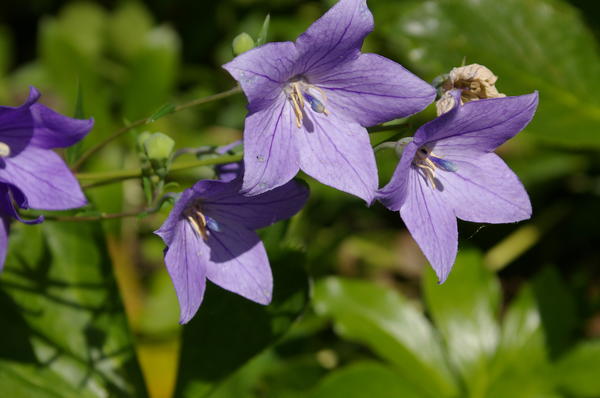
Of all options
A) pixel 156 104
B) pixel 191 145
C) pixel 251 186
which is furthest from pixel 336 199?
pixel 251 186

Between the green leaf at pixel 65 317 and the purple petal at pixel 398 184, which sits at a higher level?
the purple petal at pixel 398 184

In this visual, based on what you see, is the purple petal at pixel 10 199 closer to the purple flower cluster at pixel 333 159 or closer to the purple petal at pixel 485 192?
the purple flower cluster at pixel 333 159

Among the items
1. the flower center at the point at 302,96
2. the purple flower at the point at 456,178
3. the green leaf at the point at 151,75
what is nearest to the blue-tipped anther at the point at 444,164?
the purple flower at the point at 456,178

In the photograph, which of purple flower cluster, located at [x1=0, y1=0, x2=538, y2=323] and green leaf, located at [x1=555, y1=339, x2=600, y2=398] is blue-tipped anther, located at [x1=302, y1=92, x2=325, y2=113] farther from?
green leaf, located at [x1=555, y1=339, x2=600, y2=398]

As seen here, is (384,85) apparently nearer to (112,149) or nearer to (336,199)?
(336,199)

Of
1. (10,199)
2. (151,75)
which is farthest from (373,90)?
(151,75)

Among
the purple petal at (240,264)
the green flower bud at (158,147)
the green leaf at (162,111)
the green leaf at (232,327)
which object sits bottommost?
the green leaf at (232,327)

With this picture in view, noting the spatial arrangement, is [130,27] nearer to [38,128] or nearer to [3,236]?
[38,128]
